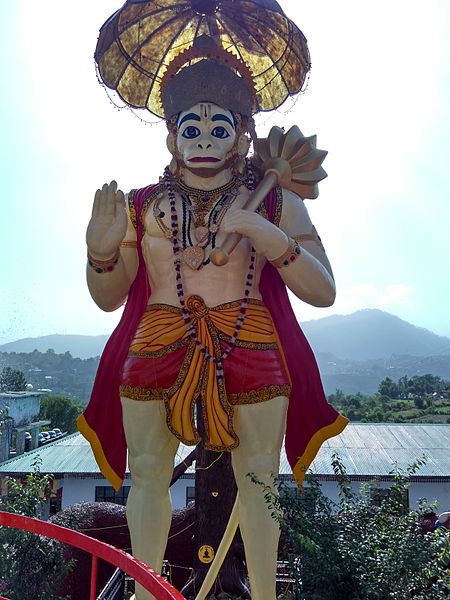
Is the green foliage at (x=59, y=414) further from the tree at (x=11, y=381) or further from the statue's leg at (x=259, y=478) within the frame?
the statue's leg at (x=259, y=478)

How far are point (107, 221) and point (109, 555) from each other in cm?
169

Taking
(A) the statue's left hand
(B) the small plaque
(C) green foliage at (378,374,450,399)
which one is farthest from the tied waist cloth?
(C) green foliage at (378,374,450,399)

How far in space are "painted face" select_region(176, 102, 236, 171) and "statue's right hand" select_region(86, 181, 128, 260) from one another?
1.58ft

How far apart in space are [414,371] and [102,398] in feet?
598

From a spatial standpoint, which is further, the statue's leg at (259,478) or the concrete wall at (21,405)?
the concrete wall at (21,405)

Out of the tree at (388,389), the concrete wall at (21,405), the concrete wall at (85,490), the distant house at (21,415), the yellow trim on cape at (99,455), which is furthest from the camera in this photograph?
the tree at (388,389)

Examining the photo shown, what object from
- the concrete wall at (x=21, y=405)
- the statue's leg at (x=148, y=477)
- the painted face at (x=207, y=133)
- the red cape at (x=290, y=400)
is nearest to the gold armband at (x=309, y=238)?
the red cape at (x=290, y=400)

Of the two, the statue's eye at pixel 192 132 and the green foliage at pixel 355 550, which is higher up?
the statue's eye at pixel 192 132

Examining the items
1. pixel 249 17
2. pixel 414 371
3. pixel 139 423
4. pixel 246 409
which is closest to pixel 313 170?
pixel 249 17

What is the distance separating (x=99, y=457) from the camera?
11.3ft

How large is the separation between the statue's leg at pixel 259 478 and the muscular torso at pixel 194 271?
0.61 metres

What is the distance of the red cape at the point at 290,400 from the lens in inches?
133

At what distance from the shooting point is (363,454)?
37.0 ft

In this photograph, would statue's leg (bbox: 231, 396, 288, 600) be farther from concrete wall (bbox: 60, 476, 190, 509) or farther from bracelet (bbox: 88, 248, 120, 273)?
concrete wall (bbox: 60, 476, 190, 509)
